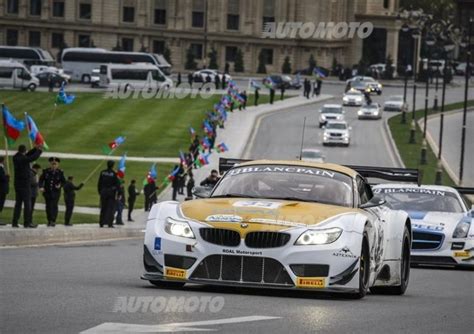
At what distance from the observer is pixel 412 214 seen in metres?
22.4

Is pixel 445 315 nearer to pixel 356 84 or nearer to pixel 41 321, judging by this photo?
pixel 41 321

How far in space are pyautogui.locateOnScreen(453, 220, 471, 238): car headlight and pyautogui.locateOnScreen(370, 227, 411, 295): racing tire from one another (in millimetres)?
6075

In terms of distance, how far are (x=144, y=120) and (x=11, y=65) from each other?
23.9m

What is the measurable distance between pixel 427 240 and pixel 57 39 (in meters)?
132

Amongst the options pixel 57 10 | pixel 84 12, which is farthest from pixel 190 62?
pixel 57 10

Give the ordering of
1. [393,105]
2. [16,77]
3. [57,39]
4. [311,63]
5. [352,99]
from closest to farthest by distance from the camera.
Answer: [393,105] < [16,77] < [352,99] < [311,63] < [57,39]

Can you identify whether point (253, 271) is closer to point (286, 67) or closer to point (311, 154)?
point (311, 154)

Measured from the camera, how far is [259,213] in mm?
13656

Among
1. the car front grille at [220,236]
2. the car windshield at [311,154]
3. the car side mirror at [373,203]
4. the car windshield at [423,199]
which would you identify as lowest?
the car windshield at [311,154]

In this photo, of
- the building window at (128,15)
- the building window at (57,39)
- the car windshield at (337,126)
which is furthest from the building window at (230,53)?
the car windshield at (337,126)

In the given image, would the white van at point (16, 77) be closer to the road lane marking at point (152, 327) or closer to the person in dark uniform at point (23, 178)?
the person in dark uniform at point (23, 178)

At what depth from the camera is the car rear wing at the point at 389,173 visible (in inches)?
758

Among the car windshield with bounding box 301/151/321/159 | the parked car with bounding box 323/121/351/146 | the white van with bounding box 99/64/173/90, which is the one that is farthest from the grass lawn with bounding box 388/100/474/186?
the white van with bounding box 99/64/173/90

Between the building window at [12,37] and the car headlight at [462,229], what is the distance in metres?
131
